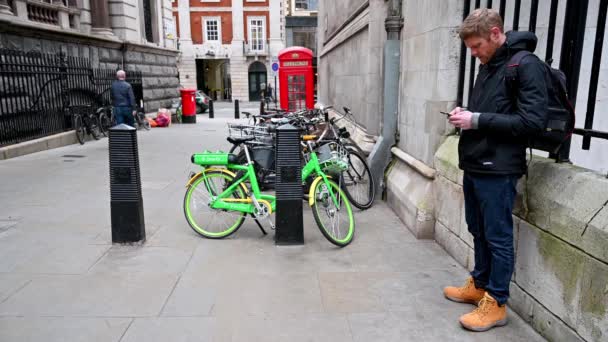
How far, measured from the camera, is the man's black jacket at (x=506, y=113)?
2.70 m

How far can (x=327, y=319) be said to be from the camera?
329 cm

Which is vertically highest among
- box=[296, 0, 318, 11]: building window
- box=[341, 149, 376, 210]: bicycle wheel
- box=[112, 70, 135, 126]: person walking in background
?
box=[296, 0, 318, 11]: building window

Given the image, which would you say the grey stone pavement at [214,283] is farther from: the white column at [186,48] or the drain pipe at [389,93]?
the white column at [186,48]

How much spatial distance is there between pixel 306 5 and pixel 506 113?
163 feet

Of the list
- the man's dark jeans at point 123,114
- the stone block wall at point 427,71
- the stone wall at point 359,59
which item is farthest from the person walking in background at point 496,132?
the man's dark jeans at point 123,114

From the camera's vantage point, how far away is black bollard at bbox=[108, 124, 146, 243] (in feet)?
15.3

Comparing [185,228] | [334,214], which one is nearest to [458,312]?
[334,214]

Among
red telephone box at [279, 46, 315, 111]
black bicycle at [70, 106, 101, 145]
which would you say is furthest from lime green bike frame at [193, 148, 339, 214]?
red telephone box at [279, 46, 315, 111]

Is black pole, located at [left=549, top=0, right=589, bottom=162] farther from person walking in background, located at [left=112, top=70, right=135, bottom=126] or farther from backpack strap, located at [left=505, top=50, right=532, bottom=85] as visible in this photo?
person walking in background, located at [left=112, top=70, right=135, bottom=126]

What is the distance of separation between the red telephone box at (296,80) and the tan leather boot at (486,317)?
1315cm

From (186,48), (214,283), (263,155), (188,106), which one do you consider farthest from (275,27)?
(214,283)

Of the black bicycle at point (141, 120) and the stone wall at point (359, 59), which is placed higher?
the stone wall at point (359, 59)

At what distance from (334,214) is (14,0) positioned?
11.1 m

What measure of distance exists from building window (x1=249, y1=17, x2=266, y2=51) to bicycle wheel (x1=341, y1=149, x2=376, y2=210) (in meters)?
41.0
